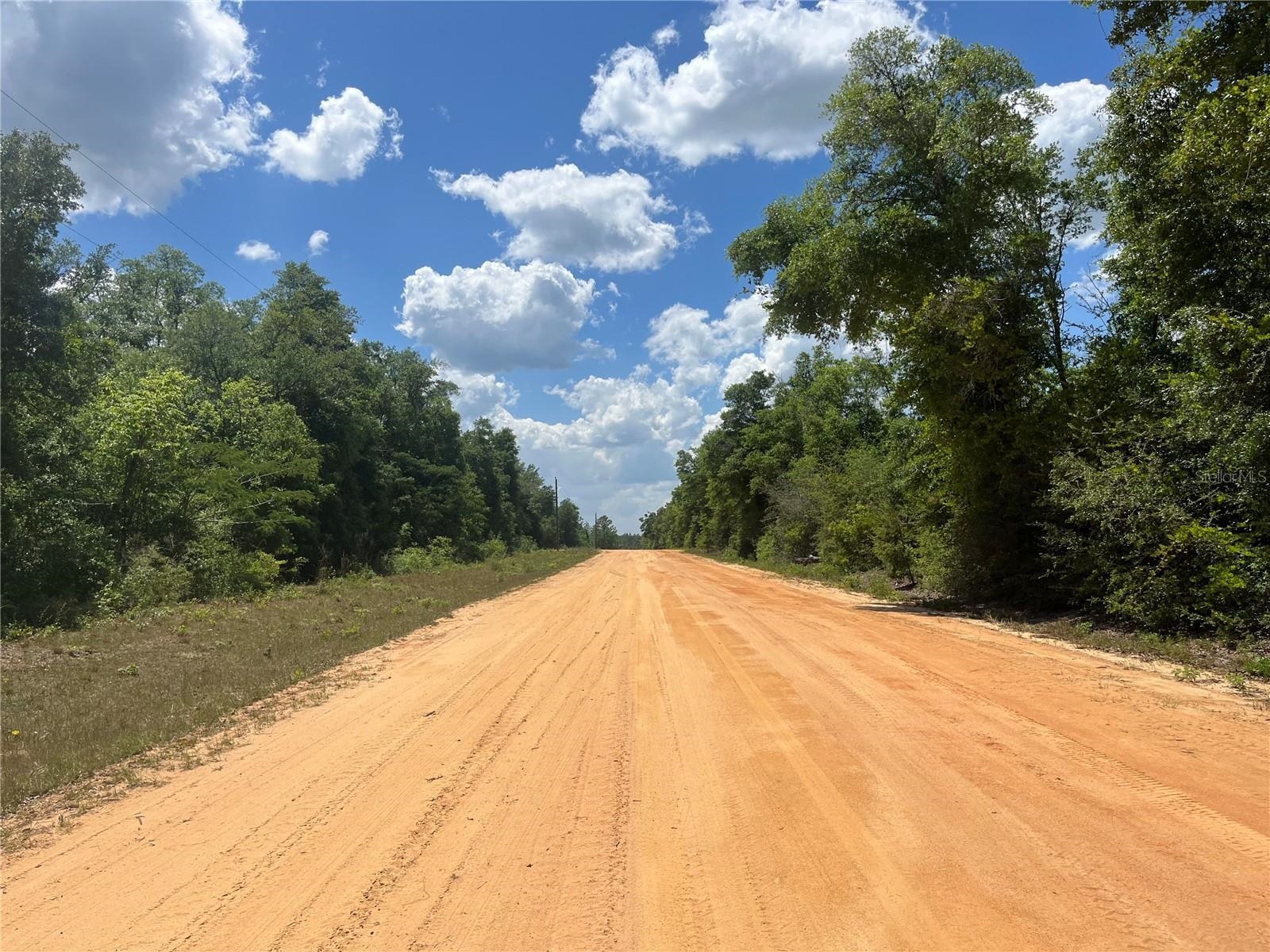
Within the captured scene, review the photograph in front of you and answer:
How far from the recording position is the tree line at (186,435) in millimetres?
14930

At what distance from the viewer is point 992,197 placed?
1519 cm

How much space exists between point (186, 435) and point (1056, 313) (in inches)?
890

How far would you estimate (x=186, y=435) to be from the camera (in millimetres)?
19750

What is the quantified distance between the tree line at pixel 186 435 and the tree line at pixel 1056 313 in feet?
54.4

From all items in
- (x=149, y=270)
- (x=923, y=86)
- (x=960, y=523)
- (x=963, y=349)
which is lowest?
(x=960, y=523)

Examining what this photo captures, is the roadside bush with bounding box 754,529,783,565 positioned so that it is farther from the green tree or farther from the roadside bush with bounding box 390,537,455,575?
the green tree

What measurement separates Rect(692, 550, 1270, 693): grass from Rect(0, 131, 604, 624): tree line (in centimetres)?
1909

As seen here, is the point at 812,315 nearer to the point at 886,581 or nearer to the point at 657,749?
the point at 886,581

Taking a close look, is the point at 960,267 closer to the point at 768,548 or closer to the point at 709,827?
the point at 709,827

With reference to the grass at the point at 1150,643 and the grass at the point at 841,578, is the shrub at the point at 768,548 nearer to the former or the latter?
the grass at the point at 841,578

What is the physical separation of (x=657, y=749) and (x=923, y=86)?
1704cm

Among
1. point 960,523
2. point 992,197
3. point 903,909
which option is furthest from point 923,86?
point 903,909

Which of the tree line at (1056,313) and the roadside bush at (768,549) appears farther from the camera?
the roadside bush at (768,549)

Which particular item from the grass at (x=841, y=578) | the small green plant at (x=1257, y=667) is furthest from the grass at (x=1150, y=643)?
the grass at (x=841, y=578)
